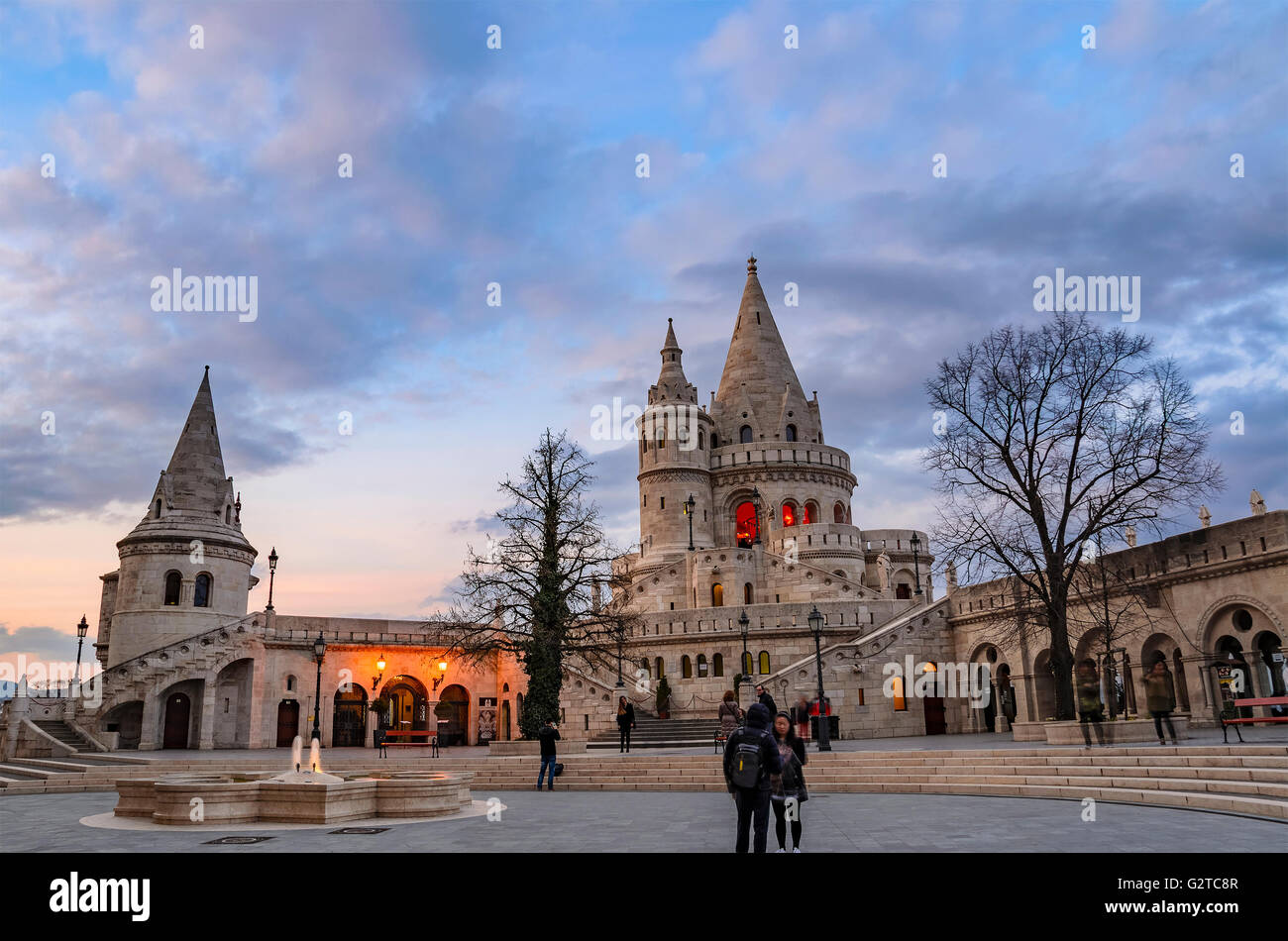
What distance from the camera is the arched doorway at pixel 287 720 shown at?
3803 centimetres

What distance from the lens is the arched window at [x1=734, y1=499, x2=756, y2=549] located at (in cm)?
5819

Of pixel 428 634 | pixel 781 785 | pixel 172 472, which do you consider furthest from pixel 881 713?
pixel 172 472

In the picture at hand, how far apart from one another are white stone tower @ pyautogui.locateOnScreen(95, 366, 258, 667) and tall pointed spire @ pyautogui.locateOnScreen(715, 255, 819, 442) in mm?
31841

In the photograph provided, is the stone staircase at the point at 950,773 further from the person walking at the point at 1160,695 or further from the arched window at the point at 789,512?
the arched window at the point at 789,512

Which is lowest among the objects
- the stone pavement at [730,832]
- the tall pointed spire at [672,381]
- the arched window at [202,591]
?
the stone pavement at [730,832]

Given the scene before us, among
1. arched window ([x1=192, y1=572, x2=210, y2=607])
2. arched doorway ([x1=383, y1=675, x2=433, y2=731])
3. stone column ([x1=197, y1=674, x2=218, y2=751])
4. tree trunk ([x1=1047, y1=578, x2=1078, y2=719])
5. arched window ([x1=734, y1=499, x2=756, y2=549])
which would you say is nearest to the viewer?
tree trunk ([x1=1047, y1=578, x2=1078, y2=719])

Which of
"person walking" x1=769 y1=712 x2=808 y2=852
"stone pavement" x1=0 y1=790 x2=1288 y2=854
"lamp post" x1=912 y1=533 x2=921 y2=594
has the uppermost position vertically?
"lamp post" x1=912 y1=533 x2=921 y2=594

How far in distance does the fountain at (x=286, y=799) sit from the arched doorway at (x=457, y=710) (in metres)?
28.0

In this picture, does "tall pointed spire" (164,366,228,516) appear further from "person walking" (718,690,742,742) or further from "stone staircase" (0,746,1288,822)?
"person walking" (718,690,742,742)

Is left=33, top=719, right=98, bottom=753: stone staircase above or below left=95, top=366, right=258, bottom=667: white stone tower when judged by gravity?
below

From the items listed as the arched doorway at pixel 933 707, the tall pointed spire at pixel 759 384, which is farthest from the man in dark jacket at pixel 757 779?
the tall pointed spire at pixel 759 384

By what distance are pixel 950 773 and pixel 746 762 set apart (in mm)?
10690

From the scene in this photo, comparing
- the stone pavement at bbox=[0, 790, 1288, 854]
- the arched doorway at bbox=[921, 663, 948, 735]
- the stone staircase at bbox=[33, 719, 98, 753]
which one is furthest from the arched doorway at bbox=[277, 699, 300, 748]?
the arched doorway at bbox=[921, 663, 948, 735]
